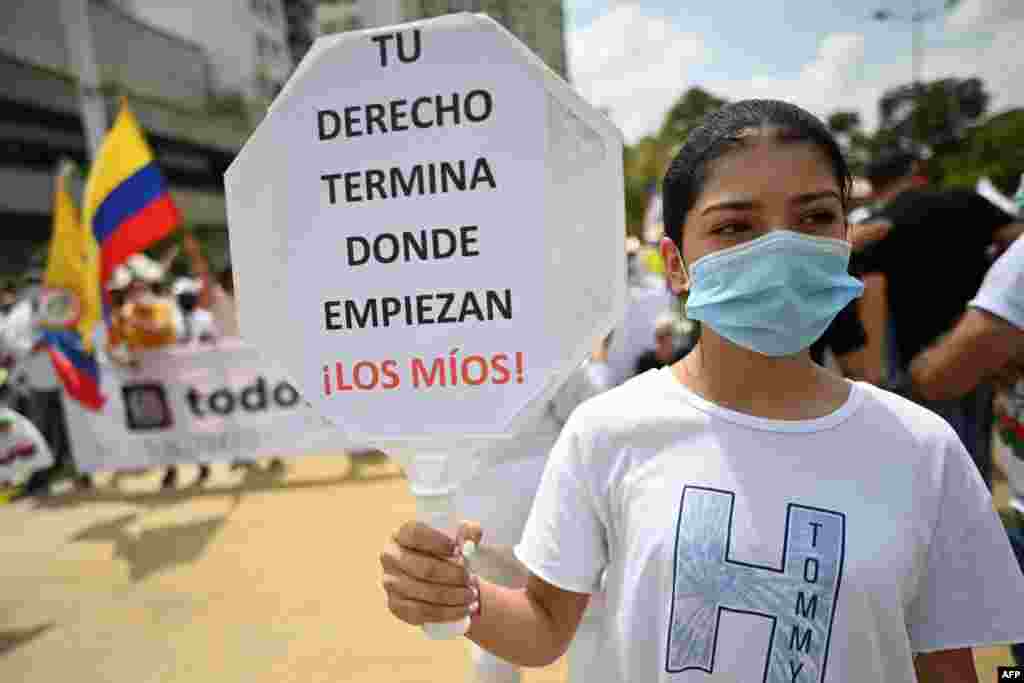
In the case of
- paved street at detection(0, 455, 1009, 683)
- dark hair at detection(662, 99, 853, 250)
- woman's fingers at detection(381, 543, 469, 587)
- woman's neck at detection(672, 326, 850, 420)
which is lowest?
paved street at detection(0, 455, 1009, 683)

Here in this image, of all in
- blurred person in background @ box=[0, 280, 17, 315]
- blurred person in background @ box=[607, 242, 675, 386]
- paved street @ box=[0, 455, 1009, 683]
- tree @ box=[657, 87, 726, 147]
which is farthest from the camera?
tree @ box=[657, 87, 726, 147]

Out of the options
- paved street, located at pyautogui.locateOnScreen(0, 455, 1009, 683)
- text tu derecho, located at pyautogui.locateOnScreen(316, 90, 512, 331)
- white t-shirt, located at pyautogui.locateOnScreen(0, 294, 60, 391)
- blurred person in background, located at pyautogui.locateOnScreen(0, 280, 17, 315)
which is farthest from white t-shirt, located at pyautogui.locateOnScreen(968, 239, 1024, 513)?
blurred person in background, located at pyautogui.locateOnScreen(0, 280, 17, 315)

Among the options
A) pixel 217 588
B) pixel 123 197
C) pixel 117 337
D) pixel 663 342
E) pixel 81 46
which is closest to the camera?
pixel 217 588

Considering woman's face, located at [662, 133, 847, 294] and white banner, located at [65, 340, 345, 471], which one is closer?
woman's face, located at [662, 133, 847, 294]

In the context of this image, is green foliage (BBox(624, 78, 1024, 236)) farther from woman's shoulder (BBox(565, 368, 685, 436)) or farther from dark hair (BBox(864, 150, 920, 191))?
woman's shoulder (BBox(565, 368, 685, 436))

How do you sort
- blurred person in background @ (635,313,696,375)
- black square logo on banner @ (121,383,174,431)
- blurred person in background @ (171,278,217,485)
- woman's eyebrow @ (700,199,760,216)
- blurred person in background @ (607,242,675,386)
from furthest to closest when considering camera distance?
blurred person in background @ (171,278,217,485)
black square logo on banner @ (121,383,174,431)
blurred person in background @ (635,313,696,375)
blurred person in background @ (607,242,675,386)
woman's eyebrow @ (700,199,760,216)

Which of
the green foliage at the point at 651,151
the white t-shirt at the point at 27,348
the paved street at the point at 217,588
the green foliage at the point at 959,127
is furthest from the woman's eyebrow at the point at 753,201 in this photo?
the green foliage at the point at 651,151

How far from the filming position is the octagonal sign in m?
0.81

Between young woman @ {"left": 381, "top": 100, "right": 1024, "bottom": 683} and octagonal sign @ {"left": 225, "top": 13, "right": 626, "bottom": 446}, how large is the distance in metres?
0.21

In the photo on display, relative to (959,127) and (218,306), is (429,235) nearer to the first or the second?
(218,306)

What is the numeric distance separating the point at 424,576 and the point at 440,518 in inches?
2.8

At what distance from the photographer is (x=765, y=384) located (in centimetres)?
98

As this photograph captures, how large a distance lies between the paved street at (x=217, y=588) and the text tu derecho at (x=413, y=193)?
2234mm

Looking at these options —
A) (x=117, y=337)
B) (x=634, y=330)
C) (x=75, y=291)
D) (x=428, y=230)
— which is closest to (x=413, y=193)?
(x=428, y=230)
